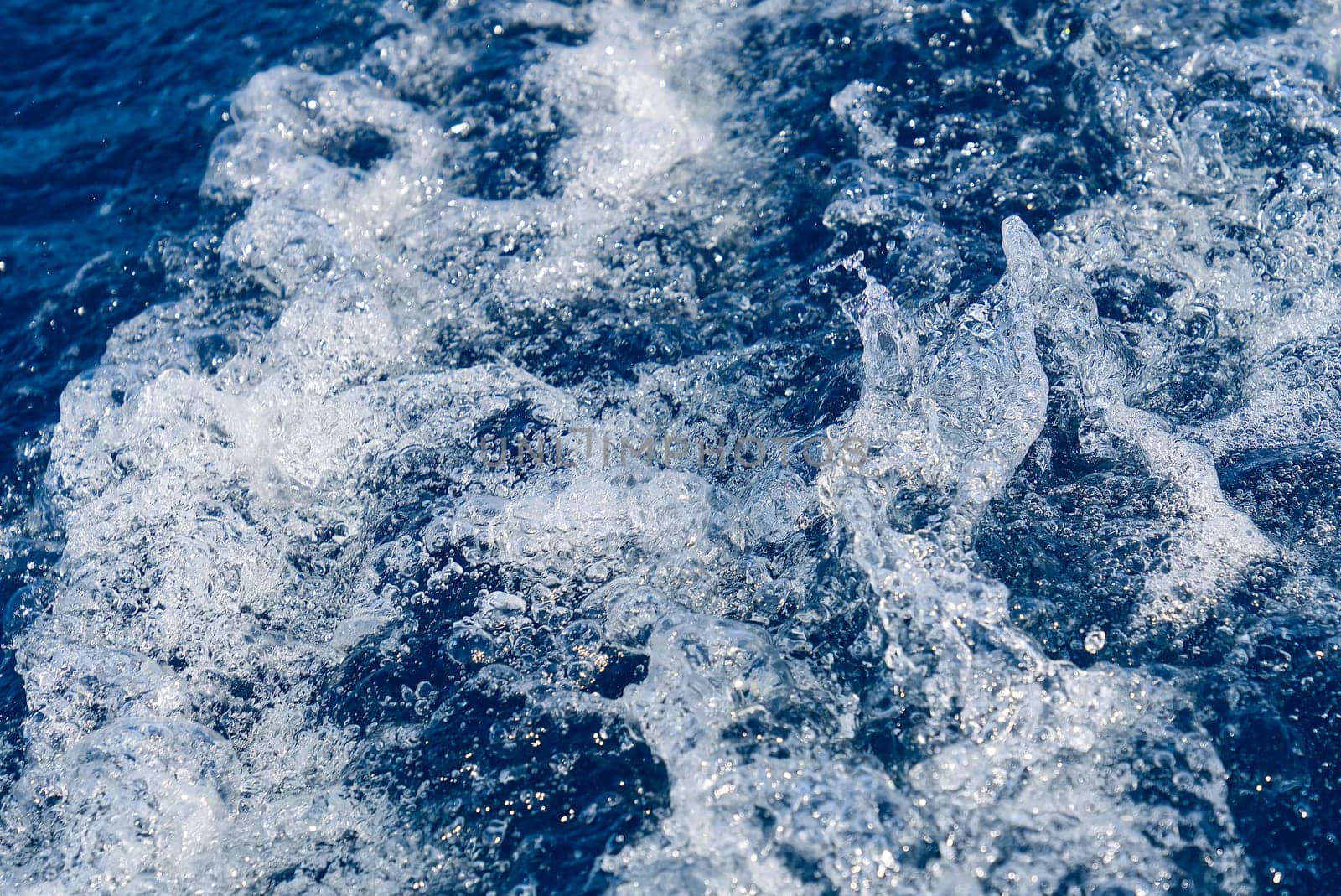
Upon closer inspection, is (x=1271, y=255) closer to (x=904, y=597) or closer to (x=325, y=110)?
(x=904, y=597)

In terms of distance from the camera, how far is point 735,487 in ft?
8.67

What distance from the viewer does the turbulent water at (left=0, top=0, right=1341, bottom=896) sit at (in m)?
2.04

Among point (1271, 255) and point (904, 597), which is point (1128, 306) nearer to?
point (1271, 255)

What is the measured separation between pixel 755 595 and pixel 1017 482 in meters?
0.69

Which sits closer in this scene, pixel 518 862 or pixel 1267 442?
pixel 518 862

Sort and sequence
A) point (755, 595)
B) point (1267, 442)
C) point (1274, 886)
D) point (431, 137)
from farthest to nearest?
→ point (431, 137), point (1267, 442), point (755, 595), point (1274, 886)

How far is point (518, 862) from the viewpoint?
203 cm

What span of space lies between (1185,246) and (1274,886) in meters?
1.83

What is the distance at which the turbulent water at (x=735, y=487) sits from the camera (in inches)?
80.4

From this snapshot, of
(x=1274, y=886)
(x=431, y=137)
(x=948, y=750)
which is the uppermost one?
(x=431, y=137)

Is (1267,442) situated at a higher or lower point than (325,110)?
lower

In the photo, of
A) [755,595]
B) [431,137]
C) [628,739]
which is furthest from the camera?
[431,137]

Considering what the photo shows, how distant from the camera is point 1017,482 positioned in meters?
2.55

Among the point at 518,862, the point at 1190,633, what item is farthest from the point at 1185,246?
the point at 518,862
